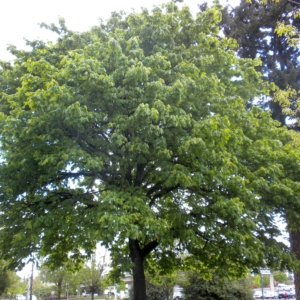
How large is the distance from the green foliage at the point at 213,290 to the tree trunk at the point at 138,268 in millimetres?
9550

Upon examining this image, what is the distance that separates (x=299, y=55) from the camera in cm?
1530

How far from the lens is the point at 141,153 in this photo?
8.44 m

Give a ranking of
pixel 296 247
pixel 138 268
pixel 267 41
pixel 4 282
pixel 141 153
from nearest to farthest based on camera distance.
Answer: pixel 141 153
pixel 138 268
pixel 296 247
pixel 267 41
pixel 4 282

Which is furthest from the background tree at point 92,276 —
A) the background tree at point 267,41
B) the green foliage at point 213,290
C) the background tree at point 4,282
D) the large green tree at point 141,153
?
the background tree at point 267,41

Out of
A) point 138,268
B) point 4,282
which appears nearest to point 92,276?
point 4,282

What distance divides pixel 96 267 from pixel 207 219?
25481 mm

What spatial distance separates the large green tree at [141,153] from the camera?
7621 millimetres

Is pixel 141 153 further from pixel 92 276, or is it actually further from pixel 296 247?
pixel 92 276

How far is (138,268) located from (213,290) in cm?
1047

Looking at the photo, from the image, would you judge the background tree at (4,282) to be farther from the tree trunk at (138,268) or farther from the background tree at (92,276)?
the tree trunk at (138,268)

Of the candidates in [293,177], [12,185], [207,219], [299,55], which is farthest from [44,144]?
[299,55]

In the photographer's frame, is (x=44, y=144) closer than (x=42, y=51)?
Yes

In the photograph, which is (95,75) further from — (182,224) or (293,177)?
(293,177)

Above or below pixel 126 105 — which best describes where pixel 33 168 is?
below
